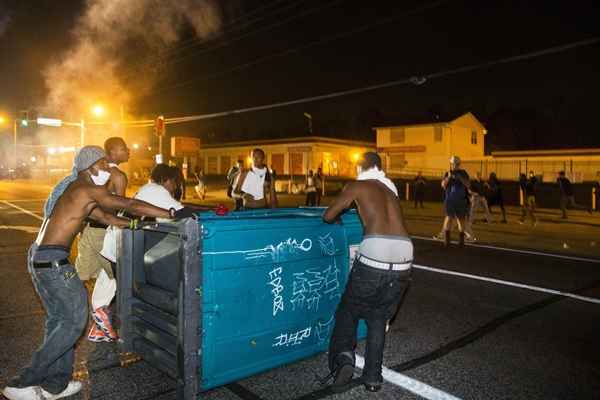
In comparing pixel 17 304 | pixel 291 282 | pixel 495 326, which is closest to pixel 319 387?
pixel 291 282

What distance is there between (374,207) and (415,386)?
1.44 m

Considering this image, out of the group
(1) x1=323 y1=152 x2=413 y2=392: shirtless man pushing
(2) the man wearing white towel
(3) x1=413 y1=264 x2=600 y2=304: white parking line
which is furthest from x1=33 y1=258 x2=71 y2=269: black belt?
(3) x1=413 y1=264 x2=600 y2=304: white parking line

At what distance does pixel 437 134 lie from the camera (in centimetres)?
4172

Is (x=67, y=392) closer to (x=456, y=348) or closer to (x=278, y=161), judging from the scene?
(x=456, y=348)

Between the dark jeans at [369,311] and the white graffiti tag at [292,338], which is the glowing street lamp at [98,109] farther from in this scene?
the dark jeans at [369,311]

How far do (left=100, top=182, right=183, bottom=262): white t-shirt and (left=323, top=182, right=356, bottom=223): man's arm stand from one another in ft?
4.82

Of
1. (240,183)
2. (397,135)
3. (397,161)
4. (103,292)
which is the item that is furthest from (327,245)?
(397,135)

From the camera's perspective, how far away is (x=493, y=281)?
287 inches

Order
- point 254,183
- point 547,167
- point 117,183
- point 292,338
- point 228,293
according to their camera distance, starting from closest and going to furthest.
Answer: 1. point 228,293
2. point 292,338
3. point 117,183
4. point 254,183
5. point 547,167

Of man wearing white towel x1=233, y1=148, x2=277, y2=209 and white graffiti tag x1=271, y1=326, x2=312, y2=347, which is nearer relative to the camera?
white graffiti tag x1=271, y1=326, x2=312, y2=347

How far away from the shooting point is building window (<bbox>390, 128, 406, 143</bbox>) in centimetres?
4428

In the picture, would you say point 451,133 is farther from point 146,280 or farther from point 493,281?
point 146,280

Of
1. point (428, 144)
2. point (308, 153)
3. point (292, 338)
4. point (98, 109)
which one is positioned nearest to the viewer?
point (292, 338)

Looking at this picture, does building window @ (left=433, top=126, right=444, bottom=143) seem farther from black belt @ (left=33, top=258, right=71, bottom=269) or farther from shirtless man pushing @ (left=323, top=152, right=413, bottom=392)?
black belt @ (left=33, top=258, right=71, bottom=269)
